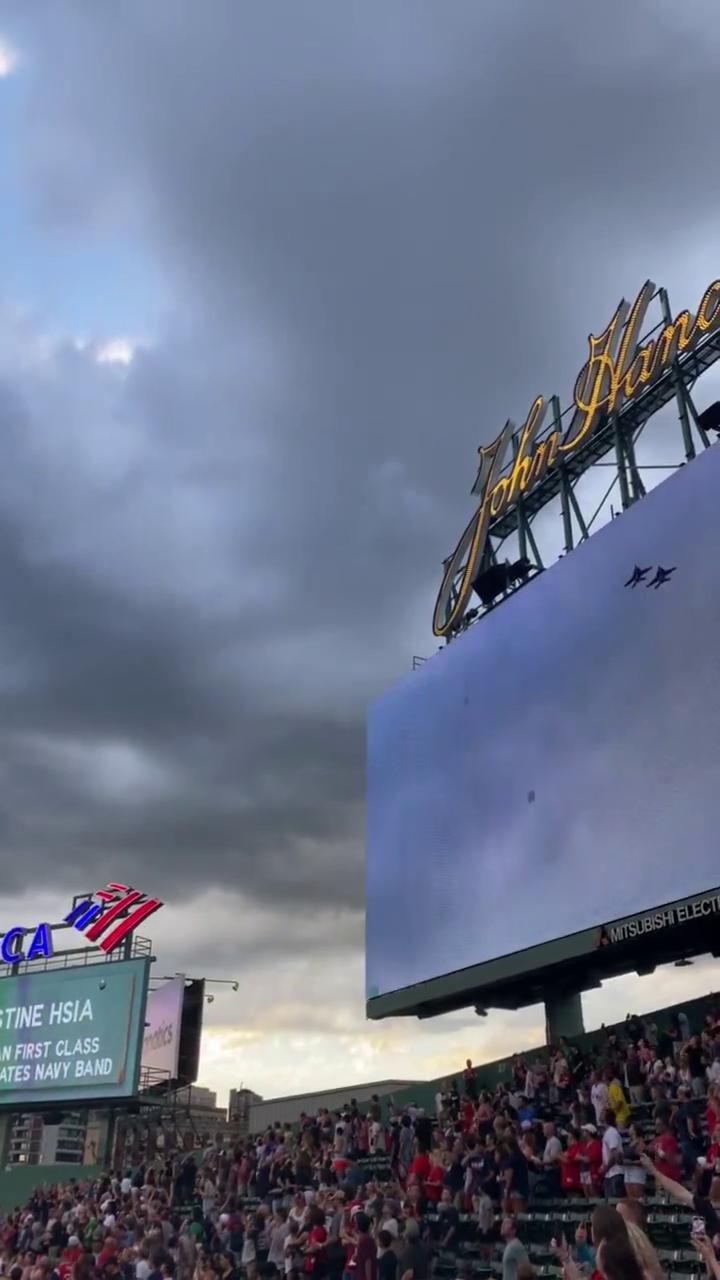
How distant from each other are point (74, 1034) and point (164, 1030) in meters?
2.58

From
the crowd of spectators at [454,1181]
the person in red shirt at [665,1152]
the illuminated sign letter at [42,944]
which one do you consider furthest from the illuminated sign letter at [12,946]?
the person in red shirt at [665,1152]

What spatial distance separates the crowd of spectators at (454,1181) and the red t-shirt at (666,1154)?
0.02 metres

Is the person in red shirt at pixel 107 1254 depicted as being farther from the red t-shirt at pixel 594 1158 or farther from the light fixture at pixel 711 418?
the light fixture at pixel 711 418

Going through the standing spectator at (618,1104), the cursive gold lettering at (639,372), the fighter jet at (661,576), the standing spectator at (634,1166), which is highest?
the cursive gold lettering at (639,372)

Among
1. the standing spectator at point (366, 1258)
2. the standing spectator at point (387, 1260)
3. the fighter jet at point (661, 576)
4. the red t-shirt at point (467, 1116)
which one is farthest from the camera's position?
the fighter jet at point (661, 576)

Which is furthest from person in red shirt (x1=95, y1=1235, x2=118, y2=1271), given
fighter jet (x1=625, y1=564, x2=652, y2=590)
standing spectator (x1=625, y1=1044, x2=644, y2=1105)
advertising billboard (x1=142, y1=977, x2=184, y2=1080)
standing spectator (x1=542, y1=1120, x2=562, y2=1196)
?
fighter jet (x1=625, y1=564, x2=652, y2=590)

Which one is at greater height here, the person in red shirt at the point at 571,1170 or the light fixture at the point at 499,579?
the light fixture at the point at 499,579

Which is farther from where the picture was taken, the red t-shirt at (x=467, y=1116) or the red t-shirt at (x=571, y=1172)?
the red t-shirt at (x=467, y=1116)

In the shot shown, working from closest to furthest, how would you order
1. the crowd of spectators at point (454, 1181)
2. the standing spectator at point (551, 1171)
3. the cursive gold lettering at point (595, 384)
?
1. the crowd of spectators at point (454, 1181)
2. the standing spectator at point (551, 1171)
3. the cursive gold lettering at point (595, 384)

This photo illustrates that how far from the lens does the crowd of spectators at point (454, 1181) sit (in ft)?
46.1

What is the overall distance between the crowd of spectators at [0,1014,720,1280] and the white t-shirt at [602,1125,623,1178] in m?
0.03

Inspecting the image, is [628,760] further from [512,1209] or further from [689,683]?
[512,1209]

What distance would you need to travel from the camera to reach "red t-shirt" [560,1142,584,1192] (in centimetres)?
1526

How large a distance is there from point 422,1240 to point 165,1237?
7197mm
